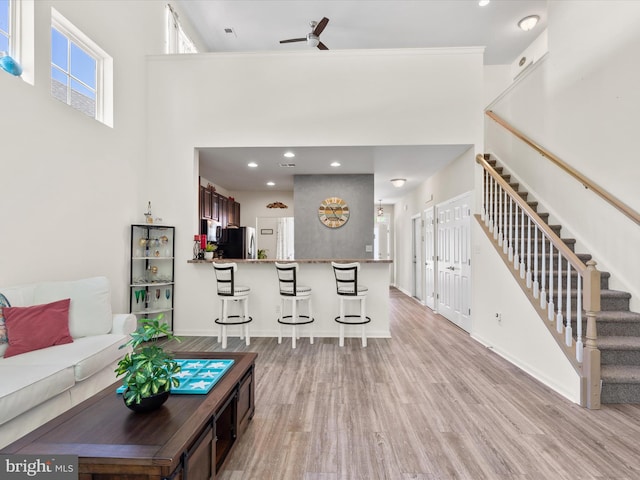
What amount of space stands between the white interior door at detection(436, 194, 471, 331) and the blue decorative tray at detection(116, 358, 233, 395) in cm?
406

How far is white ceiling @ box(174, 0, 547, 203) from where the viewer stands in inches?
214

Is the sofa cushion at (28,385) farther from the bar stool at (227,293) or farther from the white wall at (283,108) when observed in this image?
the white wall at (283,108)

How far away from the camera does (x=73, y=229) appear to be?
3.57 metres

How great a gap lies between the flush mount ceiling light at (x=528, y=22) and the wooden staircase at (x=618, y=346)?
4.58 m

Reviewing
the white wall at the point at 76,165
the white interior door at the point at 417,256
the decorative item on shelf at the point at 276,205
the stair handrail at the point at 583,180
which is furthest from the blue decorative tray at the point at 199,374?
the decorative item on shelf at the point at 276,205

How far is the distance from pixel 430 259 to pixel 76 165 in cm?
631

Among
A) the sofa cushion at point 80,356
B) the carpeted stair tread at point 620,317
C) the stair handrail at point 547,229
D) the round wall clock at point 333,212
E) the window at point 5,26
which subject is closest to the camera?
the sofa cushion at point 80,356

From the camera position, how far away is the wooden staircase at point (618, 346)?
9.11 ft

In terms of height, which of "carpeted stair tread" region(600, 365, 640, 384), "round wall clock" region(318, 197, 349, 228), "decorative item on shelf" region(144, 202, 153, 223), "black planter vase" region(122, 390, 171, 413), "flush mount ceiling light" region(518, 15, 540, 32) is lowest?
"carpeted stair tread" region(600, 365, 640, 384)

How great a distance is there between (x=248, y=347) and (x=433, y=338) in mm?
2587

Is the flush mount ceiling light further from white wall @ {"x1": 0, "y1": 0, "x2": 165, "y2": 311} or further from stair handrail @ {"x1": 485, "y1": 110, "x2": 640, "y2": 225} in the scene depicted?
white wall @ {"x1": 0, "y1": 0, "x2": 165, "y2": 311}

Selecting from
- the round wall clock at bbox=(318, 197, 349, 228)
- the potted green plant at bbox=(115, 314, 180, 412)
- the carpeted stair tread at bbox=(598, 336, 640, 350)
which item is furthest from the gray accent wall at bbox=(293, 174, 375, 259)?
the potted green plant at bbox=(115, 314, 180, 412)

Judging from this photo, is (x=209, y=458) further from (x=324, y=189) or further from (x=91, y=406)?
(x=324, y=189)

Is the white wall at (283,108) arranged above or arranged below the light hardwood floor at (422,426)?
above
